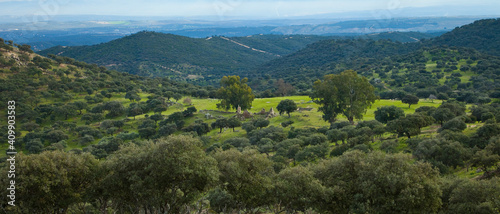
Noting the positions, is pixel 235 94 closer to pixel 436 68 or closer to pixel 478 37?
pixel 436 68

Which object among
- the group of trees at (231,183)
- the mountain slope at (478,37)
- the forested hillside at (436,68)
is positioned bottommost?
the group of trees at (231,183)

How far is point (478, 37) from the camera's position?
178125 mm

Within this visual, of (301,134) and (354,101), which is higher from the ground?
(354,101)

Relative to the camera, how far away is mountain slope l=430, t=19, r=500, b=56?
550 feet

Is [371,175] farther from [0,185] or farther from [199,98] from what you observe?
[199,98]

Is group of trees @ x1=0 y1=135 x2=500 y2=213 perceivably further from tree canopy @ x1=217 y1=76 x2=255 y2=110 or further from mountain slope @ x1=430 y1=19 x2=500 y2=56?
mountain slope @ x1=430 y1=19 x2=500 y2=56

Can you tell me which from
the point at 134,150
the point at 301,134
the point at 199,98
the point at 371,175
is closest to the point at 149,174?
the point at 134,150

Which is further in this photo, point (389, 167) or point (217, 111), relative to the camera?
point (217, 111)

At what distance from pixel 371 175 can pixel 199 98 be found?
81.0 meters

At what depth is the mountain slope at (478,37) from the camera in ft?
550

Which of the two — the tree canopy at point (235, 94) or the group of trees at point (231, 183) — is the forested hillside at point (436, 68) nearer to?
the tree canopy at point (235, 94)

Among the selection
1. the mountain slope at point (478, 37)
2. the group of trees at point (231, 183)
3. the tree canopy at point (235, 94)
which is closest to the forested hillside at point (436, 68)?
the mountain slope at point (478, 37)

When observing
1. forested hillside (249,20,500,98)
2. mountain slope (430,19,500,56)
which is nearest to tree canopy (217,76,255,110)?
forested hillside (249,20,500,98)

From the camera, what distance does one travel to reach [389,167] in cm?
1875
